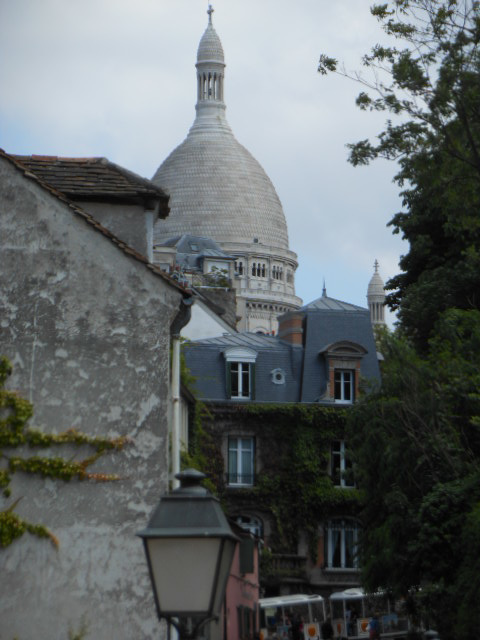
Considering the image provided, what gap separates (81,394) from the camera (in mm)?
21844

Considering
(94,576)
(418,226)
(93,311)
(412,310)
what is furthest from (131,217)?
(418,226)

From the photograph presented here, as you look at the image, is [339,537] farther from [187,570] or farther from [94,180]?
[187,570]

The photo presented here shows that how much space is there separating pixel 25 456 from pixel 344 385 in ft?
141

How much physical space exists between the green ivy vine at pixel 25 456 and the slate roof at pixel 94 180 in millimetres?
3594

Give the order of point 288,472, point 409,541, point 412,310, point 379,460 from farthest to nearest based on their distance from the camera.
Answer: point 288,472 → point 412,310 → point 379,460 → point 409,541

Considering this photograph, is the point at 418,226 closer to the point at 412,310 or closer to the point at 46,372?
the point at 412,310

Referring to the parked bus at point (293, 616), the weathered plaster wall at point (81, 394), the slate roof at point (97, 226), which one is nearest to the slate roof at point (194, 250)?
the parked bus at point (293, 616)

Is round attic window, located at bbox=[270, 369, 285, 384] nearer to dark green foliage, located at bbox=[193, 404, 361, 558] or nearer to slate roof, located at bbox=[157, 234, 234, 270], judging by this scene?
dark green foliage, located at bbox=[193, 404, 361, 558]

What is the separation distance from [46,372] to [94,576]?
2.82 m

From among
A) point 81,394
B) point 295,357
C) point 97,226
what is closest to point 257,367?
point 295,357

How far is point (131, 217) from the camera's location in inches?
968

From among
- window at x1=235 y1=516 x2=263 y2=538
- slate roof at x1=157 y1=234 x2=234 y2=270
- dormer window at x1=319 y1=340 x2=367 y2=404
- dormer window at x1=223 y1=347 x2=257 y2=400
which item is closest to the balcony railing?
window at x1=235 y1=516 x2=263 y2=538

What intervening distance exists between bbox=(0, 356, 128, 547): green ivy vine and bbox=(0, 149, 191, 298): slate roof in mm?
2179

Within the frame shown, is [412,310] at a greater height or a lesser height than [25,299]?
greater
